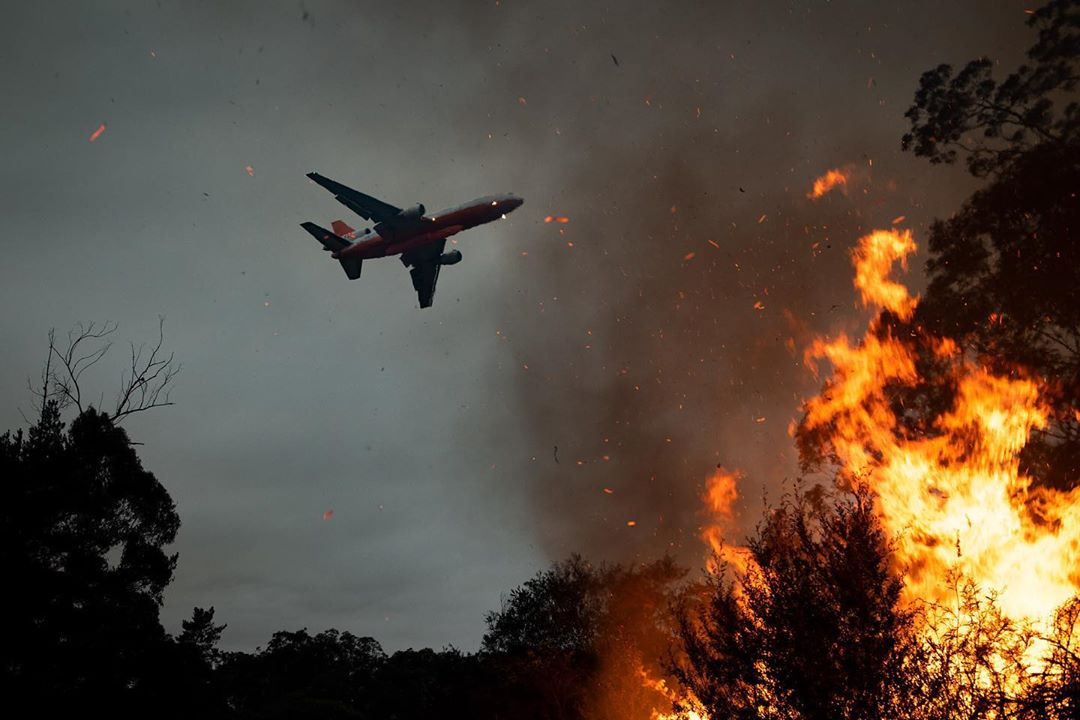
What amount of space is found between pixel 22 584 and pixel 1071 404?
37.4 metres

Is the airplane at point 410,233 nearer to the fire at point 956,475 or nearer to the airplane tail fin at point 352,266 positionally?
the airplane tail fin at point 352,266

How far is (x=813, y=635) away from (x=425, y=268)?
4417 centimetres

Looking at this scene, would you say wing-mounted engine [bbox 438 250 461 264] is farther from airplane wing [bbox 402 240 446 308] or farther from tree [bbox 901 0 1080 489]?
tree [bbox 901 0 1080 489]

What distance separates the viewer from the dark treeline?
11.9 m

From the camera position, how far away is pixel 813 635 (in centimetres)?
1240

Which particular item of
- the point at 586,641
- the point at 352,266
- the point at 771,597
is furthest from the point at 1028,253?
the point at 352,266

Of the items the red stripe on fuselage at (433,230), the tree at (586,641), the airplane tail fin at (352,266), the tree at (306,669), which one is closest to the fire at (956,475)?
the tree at (586,641)

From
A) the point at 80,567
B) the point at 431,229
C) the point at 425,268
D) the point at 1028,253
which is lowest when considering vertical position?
the point at 80,567

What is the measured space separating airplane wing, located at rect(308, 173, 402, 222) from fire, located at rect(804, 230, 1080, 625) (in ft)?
95.1

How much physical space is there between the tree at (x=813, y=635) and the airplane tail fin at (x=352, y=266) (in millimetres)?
42743

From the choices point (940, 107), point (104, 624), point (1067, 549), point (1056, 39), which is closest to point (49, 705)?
point (104, 624)

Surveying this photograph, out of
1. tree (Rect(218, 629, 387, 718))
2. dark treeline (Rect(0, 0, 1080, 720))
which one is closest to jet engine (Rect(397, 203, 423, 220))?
dark treeline (Rect(0, 0, 1080, 720))

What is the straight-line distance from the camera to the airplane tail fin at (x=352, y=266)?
169 feet

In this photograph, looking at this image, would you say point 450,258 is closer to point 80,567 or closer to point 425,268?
point 425,268
